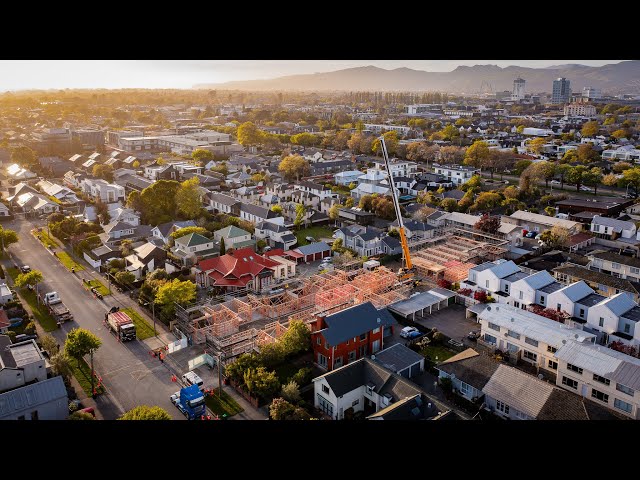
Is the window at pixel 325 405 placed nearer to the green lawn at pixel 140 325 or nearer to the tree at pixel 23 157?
the green lawn at pixel 140 325

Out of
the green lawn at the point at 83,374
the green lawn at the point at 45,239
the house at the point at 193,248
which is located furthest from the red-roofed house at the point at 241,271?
the green lawn at the point at 45,239

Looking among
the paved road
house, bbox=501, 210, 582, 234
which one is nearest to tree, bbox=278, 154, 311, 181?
house, bbox=501, 210, 582, 234

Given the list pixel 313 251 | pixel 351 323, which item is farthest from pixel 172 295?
pixel 313 251

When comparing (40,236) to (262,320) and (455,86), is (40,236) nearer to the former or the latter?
(262,320)

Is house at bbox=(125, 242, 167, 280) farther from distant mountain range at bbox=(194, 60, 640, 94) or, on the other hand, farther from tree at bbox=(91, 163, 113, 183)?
distant mountain range at bbox=(194, 60, 640, 94)

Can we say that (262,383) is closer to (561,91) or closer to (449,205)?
(449,205)
